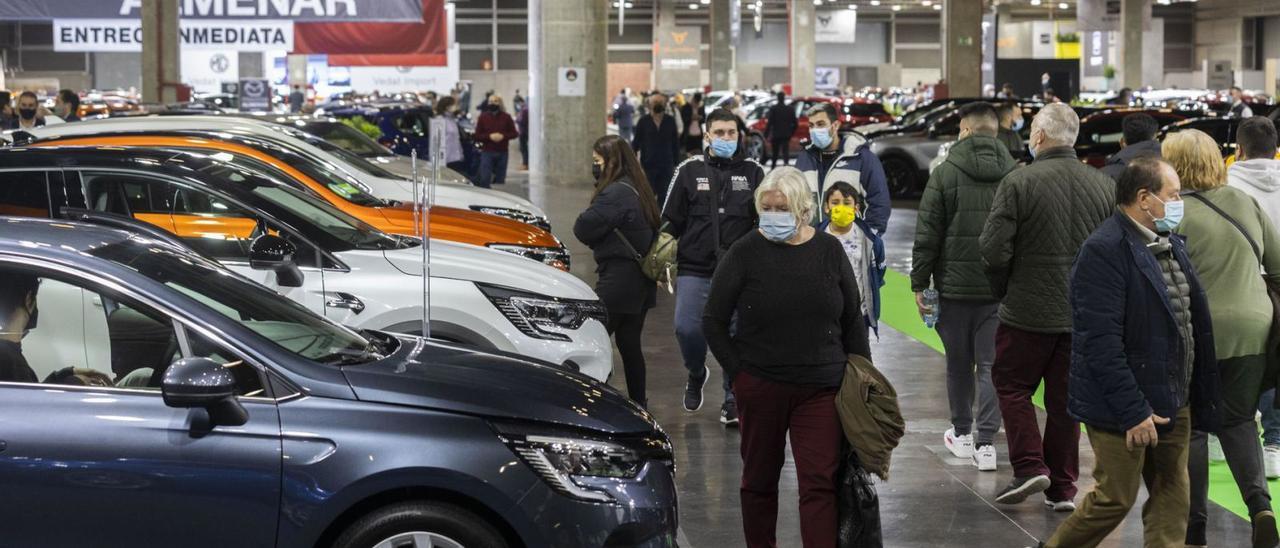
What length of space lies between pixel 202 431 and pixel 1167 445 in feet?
10.8

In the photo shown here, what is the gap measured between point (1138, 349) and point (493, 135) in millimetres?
19220

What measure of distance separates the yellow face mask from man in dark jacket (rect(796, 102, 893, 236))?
52cm

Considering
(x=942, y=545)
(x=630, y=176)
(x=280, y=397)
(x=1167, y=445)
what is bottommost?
(x=942, y=545)

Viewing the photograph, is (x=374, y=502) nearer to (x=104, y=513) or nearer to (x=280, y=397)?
(x=280, y=397)

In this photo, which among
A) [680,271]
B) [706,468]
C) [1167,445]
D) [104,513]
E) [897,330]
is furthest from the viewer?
[897,330]

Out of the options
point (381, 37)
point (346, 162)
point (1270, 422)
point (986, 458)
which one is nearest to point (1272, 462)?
point (1270, 422)

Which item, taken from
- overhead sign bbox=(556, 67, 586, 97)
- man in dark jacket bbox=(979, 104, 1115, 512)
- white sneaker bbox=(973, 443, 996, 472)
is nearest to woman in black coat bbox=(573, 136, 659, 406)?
white sneaker bbox=(973, 443, 996, 472)

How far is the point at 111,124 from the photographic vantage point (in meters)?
13.4

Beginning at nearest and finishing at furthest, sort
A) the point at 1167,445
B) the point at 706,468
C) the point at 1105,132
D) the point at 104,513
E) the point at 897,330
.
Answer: the point at 104,513, the point at 1167,445, the point at 706,468, the point at 897,330, the point at 1105,132

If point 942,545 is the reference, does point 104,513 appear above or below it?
above

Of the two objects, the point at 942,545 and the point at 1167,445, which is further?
the point at 942,545

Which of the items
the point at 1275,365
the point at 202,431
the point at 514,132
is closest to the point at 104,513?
→ the point at 202,431

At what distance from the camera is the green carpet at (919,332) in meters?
7.32

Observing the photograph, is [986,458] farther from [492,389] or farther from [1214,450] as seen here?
[492,389]
